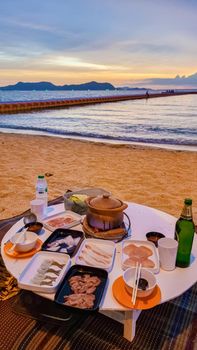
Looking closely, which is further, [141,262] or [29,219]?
[29,219]

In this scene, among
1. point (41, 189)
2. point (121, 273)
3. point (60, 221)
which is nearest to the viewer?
point (121, 273)

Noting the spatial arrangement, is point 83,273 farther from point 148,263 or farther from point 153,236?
point 153,236

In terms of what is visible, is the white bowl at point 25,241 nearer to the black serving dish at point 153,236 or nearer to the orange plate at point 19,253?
the orange plate at point 19,253

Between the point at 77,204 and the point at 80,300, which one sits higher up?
the point at 77,204

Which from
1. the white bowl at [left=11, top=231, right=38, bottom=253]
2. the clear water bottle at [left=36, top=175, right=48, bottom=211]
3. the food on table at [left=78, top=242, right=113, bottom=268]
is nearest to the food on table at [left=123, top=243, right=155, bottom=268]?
the food on table at [left=78, top=242, right=113, bottom=268]

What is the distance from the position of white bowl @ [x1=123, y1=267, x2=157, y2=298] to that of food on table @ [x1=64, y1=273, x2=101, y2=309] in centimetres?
17

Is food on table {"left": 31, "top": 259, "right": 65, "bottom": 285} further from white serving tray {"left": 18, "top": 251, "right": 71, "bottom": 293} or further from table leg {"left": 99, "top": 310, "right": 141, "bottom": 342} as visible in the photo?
table leg {"left": 99, "top": 310, "right": 141, "bottom": 342}

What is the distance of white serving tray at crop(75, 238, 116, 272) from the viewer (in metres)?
1.76

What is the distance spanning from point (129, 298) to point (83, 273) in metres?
0.34

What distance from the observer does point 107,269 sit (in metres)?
1.71

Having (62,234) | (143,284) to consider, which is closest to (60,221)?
(62,234)

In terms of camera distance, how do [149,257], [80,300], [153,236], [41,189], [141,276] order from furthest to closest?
1. [41,189]
2. [153,236]
3. [149,257]
4. [141,276]
5. [80,300]

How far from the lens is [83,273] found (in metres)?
1.69

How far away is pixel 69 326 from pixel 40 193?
42.9 inches
